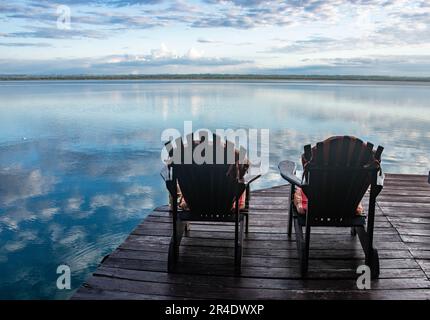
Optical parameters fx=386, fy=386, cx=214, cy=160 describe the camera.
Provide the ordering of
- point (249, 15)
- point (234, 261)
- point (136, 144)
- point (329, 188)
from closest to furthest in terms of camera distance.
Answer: point (329, 188)
point (234, 261)
point (136, 144)
point (249, 15)

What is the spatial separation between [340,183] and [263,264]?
0.90 metres

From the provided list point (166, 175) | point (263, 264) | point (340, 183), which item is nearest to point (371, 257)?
point (340, 183)

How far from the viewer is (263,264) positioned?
3129 millimetres

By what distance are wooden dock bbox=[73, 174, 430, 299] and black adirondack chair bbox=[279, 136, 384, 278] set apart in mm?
210

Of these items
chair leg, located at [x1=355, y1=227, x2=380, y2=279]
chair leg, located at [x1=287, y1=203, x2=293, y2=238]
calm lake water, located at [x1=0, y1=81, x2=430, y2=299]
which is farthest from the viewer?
calm lake water, located at [x1=0, y1=81, x2=430, y2=299]

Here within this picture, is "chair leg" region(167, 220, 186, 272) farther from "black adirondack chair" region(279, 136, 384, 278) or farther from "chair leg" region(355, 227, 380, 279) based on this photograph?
"chair leg" region(355, 227, 380, 279)

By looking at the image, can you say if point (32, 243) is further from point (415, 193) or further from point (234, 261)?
point (415, 193)

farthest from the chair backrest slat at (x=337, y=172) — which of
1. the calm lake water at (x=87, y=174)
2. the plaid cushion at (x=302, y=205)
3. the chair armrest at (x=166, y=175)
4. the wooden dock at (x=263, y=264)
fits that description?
the calm lake water at (x=87, y=174)

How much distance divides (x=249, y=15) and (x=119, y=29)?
20.1 metres

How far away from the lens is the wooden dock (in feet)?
8.89

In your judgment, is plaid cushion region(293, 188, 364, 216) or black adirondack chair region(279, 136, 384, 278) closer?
black adirondack chair region(279, 136, 384, 278)

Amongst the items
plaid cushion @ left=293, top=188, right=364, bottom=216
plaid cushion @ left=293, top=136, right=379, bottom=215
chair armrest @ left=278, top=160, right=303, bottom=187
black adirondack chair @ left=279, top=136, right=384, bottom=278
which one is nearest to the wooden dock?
black adirondack chair @ left=279, top=136, right=384, bottom=278
